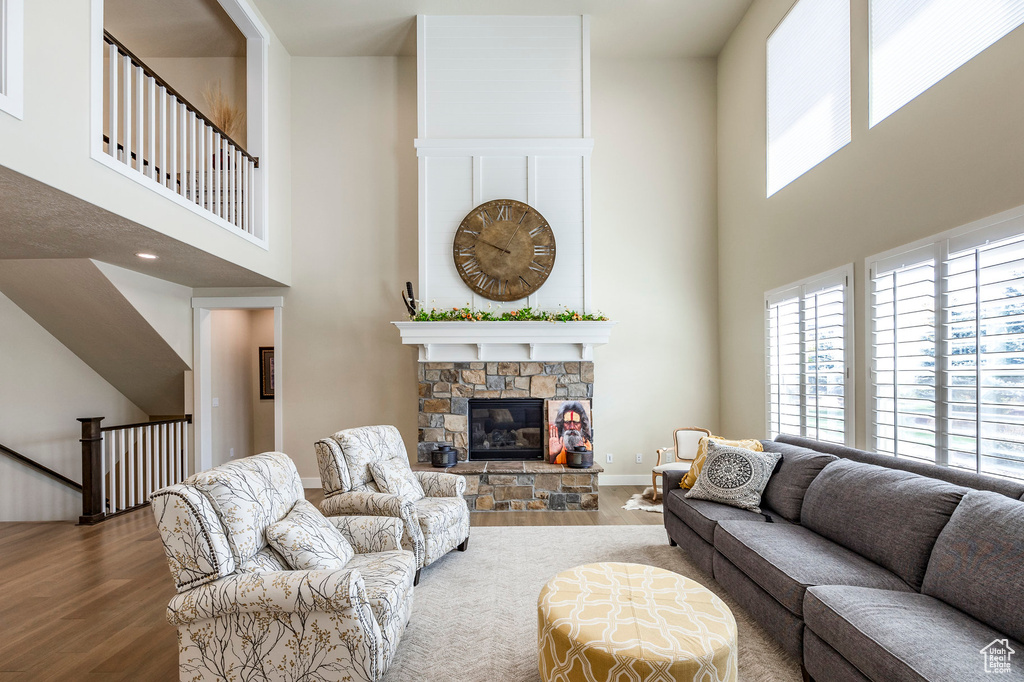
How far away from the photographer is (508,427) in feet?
18.2

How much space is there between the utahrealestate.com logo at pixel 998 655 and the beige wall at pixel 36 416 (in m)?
A: 6.66

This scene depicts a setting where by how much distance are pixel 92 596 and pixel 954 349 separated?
5081 millimetres

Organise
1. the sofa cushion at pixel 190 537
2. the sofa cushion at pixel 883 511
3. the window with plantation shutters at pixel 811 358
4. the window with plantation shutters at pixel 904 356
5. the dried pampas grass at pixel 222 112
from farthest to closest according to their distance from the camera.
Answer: the dried pampas grass at pixel 222 112, the window with plantation shutters at pixel 811 358, the window with plantation shutters at pixel 904 356, the sofa cushion at pixel 883 511, the sofa cushion at pixel 190 537

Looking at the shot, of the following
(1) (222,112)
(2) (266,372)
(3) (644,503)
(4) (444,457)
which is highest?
(1) (222,112)

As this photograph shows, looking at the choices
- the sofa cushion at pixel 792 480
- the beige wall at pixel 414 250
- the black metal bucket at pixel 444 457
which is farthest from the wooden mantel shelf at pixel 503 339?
the sofa cushion at pixel 792 480

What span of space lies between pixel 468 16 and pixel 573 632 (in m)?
5.73

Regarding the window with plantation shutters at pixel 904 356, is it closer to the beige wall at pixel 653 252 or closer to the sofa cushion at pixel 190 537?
the beige wall at pixel 653 252

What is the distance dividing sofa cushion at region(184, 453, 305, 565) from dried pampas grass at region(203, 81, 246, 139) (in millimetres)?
4605

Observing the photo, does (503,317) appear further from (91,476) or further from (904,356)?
(91,476)

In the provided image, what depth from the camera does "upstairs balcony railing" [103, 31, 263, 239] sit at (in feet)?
11.8

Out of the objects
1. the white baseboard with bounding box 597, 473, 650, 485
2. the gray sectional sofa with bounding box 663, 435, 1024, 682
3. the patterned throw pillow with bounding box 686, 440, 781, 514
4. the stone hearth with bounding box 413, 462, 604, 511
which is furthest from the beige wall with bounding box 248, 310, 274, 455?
the gray sectional sofa with bounding box 663, 435, 1024, 682

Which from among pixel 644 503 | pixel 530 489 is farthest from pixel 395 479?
pixel 644 503

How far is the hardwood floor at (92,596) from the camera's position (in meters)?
2.47

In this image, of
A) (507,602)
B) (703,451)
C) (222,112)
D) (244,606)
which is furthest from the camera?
(222,112)
